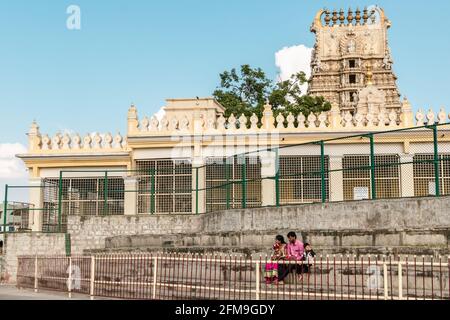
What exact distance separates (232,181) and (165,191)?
13.0ft

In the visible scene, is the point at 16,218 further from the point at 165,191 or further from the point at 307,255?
the point at 307,255

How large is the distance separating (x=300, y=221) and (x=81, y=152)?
14601mm

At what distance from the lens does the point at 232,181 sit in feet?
72.1

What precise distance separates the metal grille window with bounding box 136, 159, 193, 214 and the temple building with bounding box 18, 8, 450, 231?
41 millimetres

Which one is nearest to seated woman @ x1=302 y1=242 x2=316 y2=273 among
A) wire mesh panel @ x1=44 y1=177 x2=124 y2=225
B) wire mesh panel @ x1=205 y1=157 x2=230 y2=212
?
wire mesh panel @ x1=205 y1=157 x2=230 y2=212

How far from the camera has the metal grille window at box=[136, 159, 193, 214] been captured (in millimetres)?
24783

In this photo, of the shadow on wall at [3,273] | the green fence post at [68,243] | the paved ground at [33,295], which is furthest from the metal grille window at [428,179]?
the shadow on wall at [3,273]

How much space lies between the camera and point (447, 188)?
23734 millimetres

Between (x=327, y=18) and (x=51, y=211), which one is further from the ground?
(x=327, y=18)

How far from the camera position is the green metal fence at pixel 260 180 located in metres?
22.7

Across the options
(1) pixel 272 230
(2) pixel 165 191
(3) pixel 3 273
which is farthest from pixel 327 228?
(3) pixel 3 273

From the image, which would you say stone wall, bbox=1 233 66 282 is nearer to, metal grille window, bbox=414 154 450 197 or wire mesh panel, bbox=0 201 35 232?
wire mesh panel, bbox=0 201 35 232

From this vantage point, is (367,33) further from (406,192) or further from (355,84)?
(406,192)
